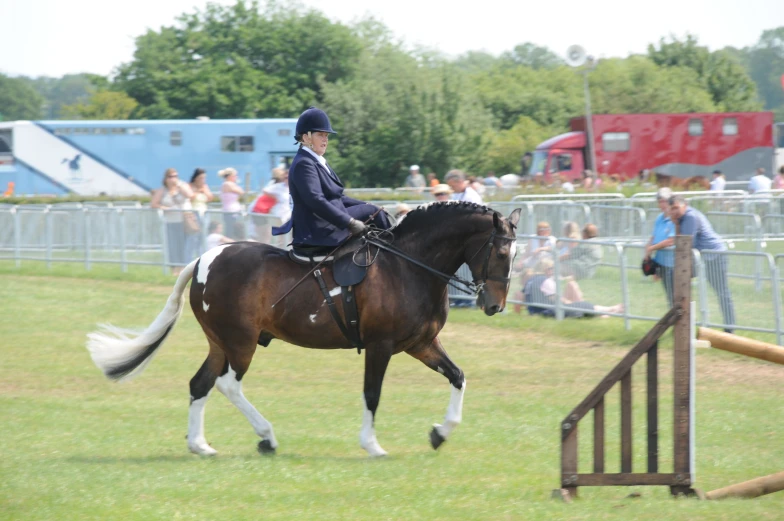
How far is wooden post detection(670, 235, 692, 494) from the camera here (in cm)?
664

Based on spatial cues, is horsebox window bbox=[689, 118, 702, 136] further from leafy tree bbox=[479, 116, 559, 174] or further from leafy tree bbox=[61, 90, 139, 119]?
leafy tree bbox=[61, 90, 139, 119]

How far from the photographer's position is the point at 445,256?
28.5 ft

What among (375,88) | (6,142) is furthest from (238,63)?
(6,142)

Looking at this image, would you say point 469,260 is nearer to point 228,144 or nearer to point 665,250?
point 665,250

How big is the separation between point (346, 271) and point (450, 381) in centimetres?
120

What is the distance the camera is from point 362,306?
8.58m

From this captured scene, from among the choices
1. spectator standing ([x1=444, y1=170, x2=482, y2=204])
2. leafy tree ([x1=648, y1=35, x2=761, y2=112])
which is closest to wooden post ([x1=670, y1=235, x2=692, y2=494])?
spectator standing ([x1=444, y1=170, x2=482, y2=204])

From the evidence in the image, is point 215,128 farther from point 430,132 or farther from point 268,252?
point 268,252

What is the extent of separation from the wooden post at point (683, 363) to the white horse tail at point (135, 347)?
4170 mm

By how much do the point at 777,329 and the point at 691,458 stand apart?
Result: 22.0 ft

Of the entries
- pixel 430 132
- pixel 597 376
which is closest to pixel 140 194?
pixel 430 132

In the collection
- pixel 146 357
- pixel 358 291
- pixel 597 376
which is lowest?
pixel 597 376

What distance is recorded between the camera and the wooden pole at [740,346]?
692 centimetres

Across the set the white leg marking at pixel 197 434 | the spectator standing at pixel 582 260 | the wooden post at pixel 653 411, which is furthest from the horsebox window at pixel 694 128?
the wooden post at pixel 653 411
